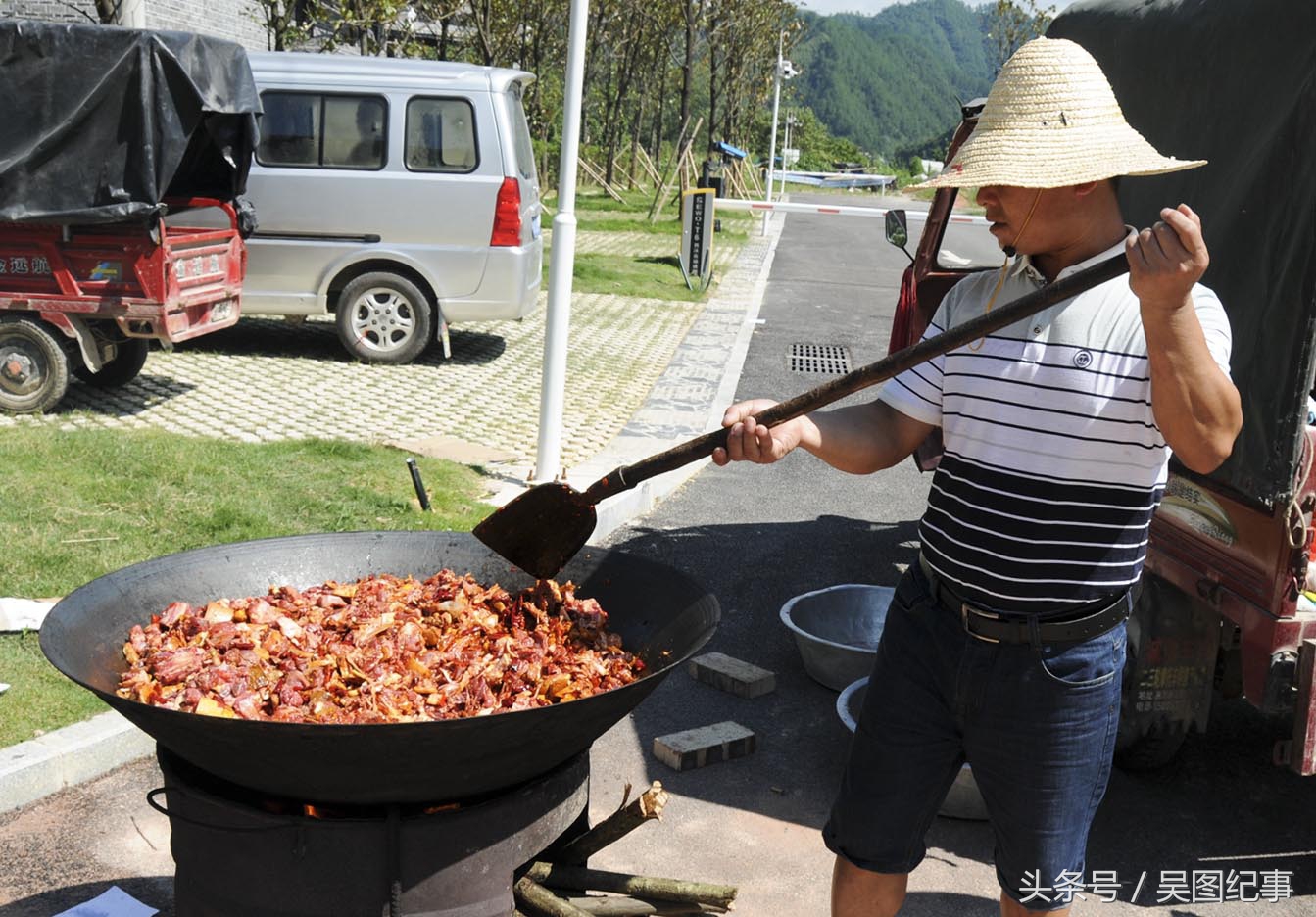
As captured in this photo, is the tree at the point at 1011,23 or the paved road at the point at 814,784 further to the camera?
the tree at the point at 1011,23

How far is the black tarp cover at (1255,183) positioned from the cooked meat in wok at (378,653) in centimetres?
212

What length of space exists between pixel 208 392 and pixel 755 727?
6.26 m

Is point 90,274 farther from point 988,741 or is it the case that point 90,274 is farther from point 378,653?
point 988,741

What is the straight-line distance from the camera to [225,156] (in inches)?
372

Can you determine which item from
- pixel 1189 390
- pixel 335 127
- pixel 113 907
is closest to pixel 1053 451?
pixel 1189 390

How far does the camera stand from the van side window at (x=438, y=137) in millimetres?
10891

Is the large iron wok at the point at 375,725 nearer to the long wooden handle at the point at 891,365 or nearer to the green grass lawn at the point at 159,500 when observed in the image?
the long wooden handle at the point at 891,365

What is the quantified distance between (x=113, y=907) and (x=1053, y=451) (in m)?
2.90

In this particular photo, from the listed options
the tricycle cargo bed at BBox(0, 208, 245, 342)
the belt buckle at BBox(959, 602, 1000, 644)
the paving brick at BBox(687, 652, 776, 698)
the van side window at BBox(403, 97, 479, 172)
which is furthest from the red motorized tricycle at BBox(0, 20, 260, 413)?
the belt buckle at BBox(959, 602, 1000, 644)

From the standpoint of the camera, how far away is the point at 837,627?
597cm

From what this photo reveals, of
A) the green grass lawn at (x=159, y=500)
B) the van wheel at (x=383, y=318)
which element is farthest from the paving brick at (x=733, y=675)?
the van wheel at (x=383, y=318)

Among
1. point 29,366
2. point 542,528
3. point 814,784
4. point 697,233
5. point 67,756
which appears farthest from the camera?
point 697,233

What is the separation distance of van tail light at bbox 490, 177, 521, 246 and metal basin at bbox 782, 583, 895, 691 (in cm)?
586

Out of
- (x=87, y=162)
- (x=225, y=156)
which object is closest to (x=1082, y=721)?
(x=87, y=162)
